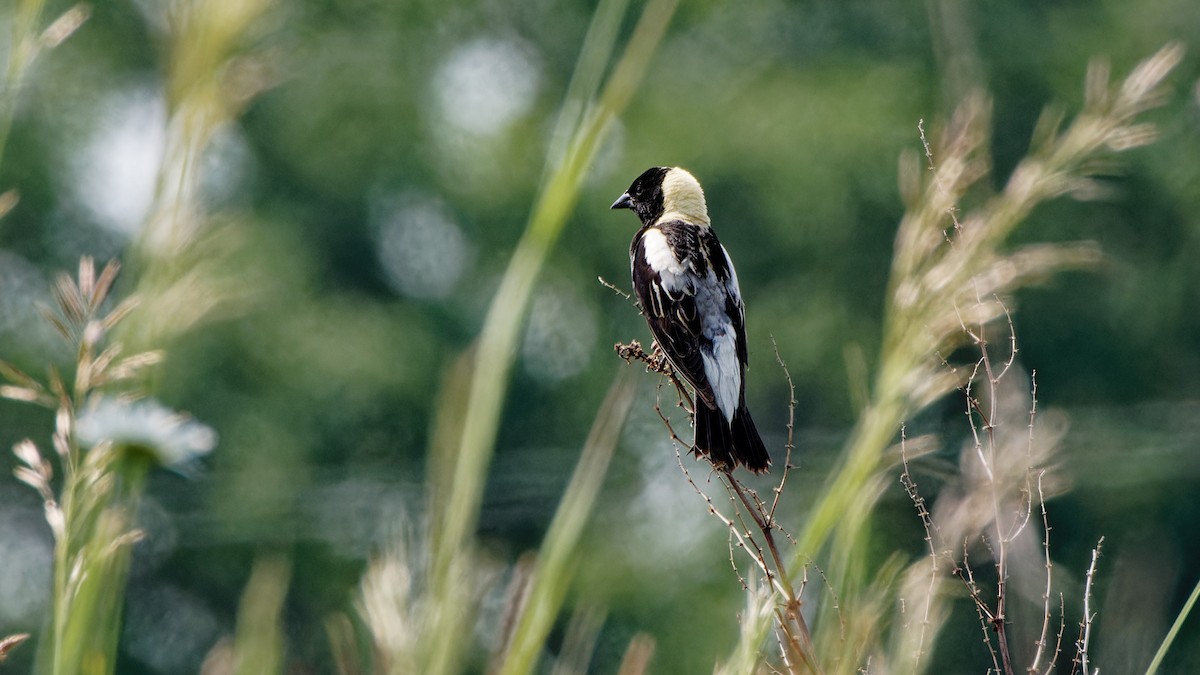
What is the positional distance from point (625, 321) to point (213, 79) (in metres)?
10.8

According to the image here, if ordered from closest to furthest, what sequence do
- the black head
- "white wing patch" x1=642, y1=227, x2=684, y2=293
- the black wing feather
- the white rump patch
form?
the white rump patch
the black wing feather
"white wing patch" x1=642, y1=227, x2=684, y2=293
the black head

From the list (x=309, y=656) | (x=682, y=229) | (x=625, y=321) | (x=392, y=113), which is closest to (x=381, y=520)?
(x=309, y=656)

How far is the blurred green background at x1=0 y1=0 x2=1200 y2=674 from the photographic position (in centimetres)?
1126

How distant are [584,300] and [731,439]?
968 centimetres

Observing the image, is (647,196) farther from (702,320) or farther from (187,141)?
(187,141)

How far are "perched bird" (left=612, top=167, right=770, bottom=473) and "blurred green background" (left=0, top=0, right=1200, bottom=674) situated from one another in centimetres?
725

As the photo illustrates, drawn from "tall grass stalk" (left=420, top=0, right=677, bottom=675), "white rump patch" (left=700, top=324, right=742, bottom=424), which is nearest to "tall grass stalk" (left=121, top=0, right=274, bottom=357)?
"tall grass stalk" (left=420, top=0, right=677, bottom=675)

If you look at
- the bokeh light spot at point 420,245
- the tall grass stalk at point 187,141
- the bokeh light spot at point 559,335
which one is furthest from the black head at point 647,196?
the bokeh light spot at point 420,245

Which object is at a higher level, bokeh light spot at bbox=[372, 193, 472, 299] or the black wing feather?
bokeh light spot at bbox=[372, 193, 472, 299]

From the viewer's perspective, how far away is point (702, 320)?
119 inches

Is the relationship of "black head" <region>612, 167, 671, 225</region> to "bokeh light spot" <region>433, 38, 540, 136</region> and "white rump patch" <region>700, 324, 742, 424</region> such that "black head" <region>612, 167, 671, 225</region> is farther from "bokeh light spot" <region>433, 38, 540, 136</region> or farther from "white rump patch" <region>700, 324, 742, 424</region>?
"bokeh light spot" <region>433, 38, 540, 136</region>

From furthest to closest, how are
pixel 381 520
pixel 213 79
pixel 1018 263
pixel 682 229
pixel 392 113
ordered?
pixel 392 113, pixel 381 520, pixel 682 229, pixel 1018 263, pixel 213 79

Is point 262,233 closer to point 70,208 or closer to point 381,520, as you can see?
point 70,208

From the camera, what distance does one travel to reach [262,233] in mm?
12367
